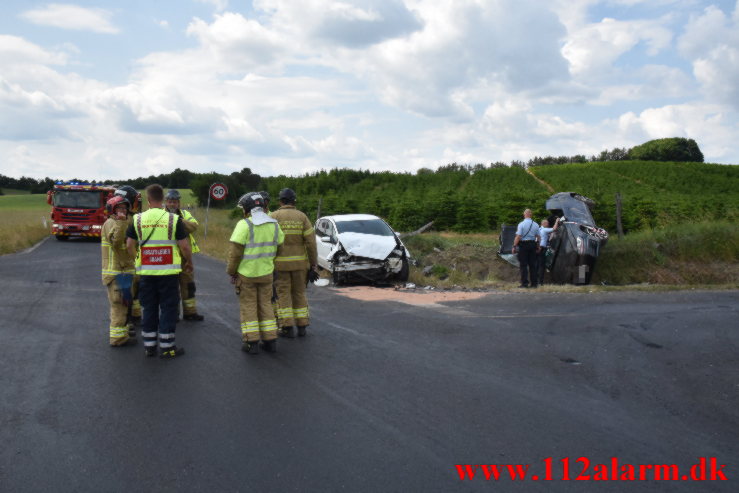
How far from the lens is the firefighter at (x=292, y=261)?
7.46 meters

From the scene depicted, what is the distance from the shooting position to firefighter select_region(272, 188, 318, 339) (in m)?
7.46

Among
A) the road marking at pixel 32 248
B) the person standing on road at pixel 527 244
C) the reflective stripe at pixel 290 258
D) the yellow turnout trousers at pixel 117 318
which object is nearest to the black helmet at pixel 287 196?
the reflective stripe at pixel 290 258

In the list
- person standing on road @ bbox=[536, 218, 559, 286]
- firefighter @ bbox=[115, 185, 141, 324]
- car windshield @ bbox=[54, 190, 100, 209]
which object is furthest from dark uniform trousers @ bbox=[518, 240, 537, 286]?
car windshield @ bbox=[54, 190, 100, 209]

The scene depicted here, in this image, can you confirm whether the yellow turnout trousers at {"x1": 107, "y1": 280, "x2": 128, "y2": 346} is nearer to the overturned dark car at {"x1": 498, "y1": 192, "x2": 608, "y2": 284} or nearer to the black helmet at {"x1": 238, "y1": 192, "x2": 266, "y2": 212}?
the black helmet at {"x1": 238, "y1": 192, "x2": 266, "y2": 212}

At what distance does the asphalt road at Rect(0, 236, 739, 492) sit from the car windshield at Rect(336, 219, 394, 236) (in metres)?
5.22

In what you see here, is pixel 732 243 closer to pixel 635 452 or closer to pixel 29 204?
pixel 635 452

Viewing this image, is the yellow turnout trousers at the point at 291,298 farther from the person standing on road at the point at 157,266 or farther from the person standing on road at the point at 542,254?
the person standing on road at the point at 542,254

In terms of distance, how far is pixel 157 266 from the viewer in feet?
21.2

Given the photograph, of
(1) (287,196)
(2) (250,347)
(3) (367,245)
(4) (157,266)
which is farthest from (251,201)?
(3) (367,245)

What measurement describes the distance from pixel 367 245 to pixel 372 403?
27.1 feet

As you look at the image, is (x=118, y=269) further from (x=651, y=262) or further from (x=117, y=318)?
(x=651, y=262)

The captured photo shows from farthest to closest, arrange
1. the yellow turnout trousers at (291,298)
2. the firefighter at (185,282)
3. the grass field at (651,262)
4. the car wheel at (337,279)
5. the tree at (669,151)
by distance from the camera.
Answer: the tree at (669,151) < the grass field at (651,262) < the car wheel at (337,279) < the firefighter at (185,282) < the yellow turnout trousers at (291,298)

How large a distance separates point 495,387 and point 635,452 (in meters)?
1.56

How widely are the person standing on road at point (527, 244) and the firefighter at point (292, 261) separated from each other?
6.77 meters
